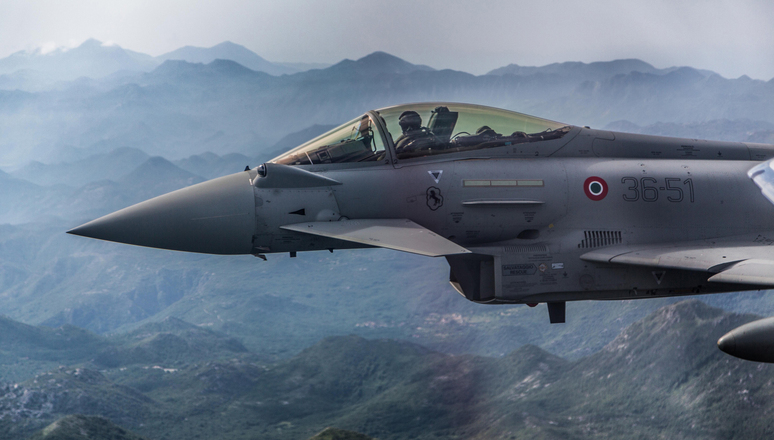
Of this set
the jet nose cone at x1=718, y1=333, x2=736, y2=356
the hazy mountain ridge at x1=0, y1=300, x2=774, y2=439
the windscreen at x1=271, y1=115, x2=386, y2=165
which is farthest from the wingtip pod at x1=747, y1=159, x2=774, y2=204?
the hazy mountain ridge at x1=0, y1=300, x2=774, y2=439

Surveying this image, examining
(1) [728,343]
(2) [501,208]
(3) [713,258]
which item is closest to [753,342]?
(1) [728,343]

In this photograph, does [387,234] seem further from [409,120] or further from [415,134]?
[409,120]

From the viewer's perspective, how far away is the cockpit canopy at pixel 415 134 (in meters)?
9.35

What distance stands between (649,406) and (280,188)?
6802 cm

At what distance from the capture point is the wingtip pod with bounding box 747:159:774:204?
29.7ft

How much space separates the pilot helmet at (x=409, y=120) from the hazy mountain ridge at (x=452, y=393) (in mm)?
52138

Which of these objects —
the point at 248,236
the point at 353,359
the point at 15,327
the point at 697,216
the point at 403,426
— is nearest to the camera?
the point at 248,236

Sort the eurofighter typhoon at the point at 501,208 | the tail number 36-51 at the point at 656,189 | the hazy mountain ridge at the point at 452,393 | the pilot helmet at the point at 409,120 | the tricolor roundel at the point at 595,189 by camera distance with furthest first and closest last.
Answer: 1. the hazy mountain ridge at the point at 452,393
2. the tail number 36-51 at the point at 656,189
3. the tricolor roundel at the point at 595,189
4. the pilot helmet at the point at 409,120
5. the eurofighter typhoon at the point at 501,208

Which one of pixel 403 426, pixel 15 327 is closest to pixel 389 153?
pixel 403 426

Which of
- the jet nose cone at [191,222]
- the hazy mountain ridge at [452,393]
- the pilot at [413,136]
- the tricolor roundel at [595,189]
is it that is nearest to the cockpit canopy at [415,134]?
the pilot at [413,136]

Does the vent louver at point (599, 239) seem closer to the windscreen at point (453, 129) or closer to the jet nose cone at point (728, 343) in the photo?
the windscreen at point (453, 129)

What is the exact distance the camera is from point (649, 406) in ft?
210

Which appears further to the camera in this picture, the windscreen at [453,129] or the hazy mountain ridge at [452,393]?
the hazy mountain ridge at [452,393]

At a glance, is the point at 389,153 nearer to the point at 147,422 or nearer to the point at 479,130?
the point at 479,130
